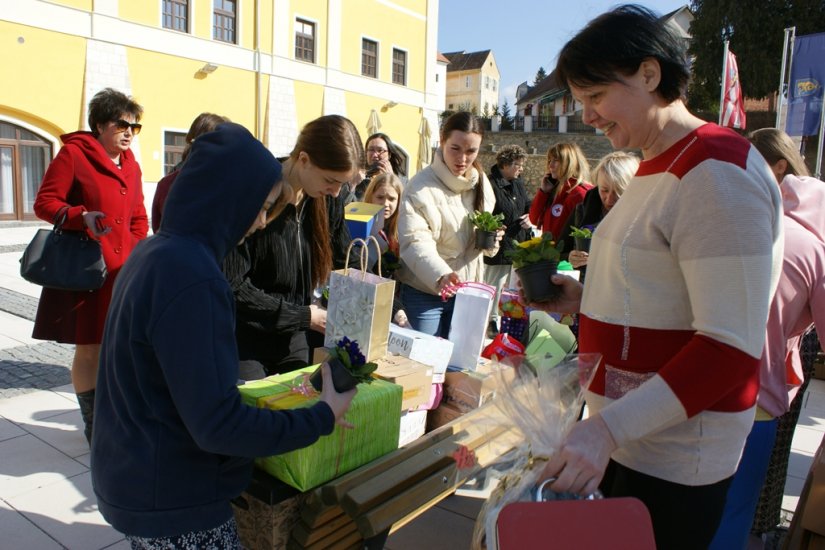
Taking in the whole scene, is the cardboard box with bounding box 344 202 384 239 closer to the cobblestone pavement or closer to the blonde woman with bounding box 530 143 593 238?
the blonde woman with bounding box 530 143 593 238

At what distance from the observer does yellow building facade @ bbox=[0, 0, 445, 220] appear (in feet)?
49.6

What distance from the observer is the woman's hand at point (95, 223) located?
3371 mm

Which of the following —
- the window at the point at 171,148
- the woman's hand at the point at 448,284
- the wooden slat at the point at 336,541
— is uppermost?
the window at the point at 171,148

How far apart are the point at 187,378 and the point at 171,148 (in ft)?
60.8

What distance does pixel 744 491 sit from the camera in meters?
2.20

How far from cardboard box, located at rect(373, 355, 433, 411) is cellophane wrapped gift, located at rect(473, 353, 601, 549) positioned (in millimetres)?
990

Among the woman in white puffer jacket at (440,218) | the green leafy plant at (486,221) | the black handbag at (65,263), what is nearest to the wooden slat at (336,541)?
the woman in white puffer jacket at (440,218)

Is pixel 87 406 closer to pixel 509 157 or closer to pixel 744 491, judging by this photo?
pixel 744 491

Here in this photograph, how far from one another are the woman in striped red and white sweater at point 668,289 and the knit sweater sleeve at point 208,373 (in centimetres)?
65

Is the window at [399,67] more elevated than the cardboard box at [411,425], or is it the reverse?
the window at [399,67]

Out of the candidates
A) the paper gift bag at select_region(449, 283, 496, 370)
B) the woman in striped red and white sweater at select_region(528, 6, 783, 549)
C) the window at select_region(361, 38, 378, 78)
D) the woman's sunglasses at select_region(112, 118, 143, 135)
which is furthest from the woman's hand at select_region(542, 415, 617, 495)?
the window at select_region(361, 38, 378, 78)

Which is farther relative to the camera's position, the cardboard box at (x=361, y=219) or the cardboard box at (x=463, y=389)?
the cardboard box at (x=361, y=219)

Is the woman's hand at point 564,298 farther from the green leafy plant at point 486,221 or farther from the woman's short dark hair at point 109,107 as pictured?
the woman's short dark hair at point 109,107

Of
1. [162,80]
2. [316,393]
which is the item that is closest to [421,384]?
[316,393]
